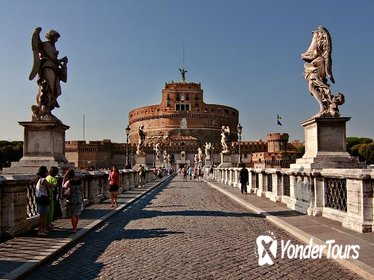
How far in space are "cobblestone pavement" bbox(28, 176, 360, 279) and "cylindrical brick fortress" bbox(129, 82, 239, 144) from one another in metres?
121

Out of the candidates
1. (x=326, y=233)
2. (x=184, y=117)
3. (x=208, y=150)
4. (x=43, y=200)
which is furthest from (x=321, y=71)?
(x=184, y=117)

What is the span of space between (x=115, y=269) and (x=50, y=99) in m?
6.83

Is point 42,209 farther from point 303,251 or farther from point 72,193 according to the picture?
point 303,251

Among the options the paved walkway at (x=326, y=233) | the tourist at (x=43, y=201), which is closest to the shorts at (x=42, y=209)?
the tourist at (x=43, y=201)

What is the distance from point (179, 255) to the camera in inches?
282

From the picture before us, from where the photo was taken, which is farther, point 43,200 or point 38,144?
point 38,144

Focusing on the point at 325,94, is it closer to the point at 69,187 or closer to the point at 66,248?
the point at 69,187

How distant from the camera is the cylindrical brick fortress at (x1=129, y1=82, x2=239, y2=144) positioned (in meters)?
136

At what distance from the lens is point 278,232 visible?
9.45 metres

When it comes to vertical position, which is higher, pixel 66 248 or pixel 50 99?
pixel 50 99

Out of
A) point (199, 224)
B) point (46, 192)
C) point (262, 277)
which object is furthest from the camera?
point (199, 224)

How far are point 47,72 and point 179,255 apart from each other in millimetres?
6988

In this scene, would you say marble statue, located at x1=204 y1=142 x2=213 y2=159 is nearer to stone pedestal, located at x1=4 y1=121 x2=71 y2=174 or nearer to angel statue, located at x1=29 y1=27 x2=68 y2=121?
angel statue, located at x1=29 y1=27 x2=68 y2=121

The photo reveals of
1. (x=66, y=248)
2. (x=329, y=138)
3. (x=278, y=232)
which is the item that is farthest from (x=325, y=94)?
(x=66, y=248)
